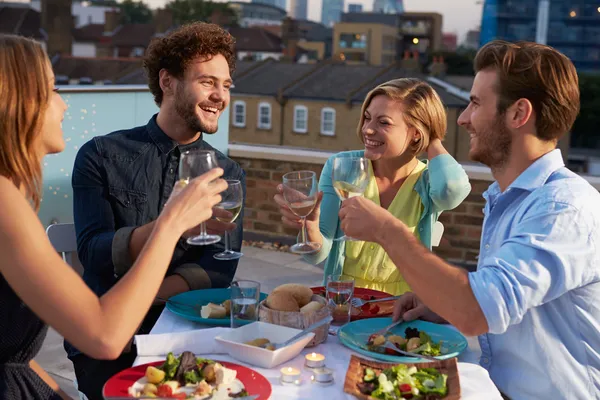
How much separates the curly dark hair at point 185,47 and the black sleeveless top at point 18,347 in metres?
1.22

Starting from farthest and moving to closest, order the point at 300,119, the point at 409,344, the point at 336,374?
the point at 300,119
the point at 409,344
the point at 336,374

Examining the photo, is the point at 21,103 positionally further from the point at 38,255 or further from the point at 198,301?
the point at 198,301

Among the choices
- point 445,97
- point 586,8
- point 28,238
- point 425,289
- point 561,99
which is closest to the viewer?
→ point 28,238

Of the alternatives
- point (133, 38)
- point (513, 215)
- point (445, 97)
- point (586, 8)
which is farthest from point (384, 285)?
point (133, 38)

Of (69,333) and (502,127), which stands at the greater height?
(502,127)

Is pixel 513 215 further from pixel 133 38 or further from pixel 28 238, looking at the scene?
pixel 133 38

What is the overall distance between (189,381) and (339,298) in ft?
2.05

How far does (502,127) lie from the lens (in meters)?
2.05

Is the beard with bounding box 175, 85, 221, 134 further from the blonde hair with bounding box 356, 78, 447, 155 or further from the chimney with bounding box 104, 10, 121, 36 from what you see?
the chimney with bounding box 104, 10, 121, 36

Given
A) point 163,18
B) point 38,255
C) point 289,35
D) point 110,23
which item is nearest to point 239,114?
point 163,18

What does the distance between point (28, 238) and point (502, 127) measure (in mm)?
1251

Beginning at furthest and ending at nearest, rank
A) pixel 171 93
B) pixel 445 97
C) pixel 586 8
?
pixel 586 8, pixel 445 97, pixel 171 93

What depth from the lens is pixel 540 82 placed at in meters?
1.97

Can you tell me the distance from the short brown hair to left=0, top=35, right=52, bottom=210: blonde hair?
1.16 m
